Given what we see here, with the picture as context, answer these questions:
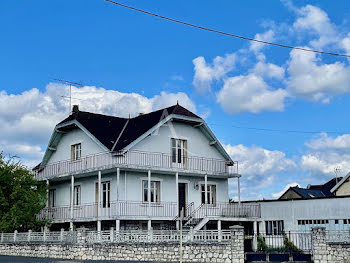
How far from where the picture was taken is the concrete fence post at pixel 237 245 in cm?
2220

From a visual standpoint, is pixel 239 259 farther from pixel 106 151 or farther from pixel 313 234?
pixel 106 151

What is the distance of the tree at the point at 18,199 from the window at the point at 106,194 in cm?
396

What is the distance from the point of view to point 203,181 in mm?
34938

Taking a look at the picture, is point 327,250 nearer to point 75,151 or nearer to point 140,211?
point 140,211

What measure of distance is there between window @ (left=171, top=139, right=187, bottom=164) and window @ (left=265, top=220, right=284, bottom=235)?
637 cm

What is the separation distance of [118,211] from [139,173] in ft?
11.1

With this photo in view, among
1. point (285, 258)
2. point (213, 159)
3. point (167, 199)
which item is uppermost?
point (213, 159)

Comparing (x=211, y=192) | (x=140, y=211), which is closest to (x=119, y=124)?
(x=211, y=192)

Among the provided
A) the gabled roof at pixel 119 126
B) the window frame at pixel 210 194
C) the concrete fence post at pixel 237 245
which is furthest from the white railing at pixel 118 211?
the concrete fence post at pixel 237 245

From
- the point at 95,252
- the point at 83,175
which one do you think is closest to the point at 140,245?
the point at 95,252

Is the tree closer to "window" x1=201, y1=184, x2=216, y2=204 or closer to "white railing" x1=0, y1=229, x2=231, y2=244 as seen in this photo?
"white railing" x1=0, y1=229, x2=231, y2=244

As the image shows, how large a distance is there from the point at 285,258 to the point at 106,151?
42.1ft

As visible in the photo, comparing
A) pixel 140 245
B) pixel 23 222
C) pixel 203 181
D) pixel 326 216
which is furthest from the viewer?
pixel 203 181

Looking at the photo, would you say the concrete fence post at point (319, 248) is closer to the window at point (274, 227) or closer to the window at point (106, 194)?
the window at point (274, 227)
